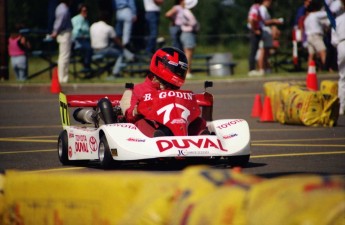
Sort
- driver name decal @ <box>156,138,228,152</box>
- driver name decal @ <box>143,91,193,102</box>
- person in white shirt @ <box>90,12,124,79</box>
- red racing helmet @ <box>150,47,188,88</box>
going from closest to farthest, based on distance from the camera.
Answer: driver name decal @ <box>156,138,228,152</box>, driver name decal @ <box>143,91,193,102</box>, red racing helmet @ <box>150,47,188,88</box>, person in white shirt @ <box>90,12,124,79</box>

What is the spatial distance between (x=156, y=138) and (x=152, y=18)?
17968 mm

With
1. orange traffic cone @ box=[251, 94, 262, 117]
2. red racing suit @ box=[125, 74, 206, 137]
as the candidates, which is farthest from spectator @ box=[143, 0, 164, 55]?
red racing suit @ box=[125, 74, 206, 137]

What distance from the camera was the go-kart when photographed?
1245 cm

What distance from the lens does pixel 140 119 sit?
13477 millimetres

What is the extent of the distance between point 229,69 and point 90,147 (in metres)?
20.0

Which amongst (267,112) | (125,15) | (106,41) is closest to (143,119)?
(267,112)

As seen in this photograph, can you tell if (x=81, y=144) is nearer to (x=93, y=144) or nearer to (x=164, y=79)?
(x=93, y=144)

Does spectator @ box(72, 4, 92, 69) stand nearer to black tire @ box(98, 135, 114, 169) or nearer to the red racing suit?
the red racing suit

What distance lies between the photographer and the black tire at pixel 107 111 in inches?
538

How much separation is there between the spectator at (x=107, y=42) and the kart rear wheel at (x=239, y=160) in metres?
16.5

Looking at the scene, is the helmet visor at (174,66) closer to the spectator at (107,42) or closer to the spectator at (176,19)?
the spectator at (176,19)

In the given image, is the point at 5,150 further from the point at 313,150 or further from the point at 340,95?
the point at 340,95

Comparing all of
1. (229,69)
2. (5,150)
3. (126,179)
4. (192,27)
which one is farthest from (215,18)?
(126,179)

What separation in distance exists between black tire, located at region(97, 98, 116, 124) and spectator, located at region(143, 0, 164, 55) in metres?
16.0
